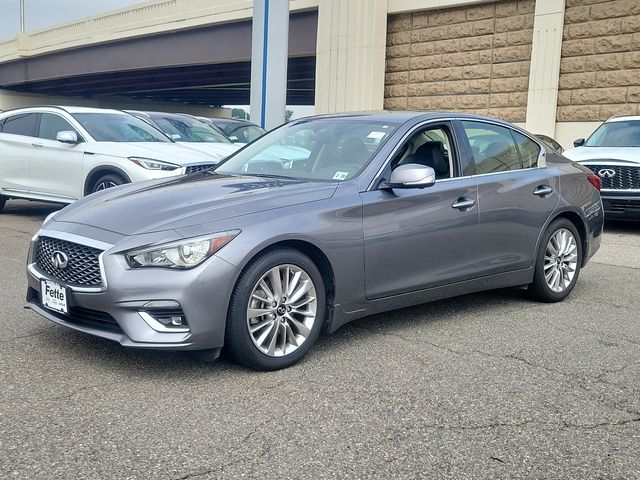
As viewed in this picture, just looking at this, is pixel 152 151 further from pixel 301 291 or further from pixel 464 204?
pixel 301 291

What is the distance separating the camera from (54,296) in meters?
4.17

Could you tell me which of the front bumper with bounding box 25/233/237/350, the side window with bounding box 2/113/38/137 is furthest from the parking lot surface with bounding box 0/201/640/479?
the side window with bounding box 2/113/38/137

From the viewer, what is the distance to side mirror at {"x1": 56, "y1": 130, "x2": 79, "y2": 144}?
10.0 metres

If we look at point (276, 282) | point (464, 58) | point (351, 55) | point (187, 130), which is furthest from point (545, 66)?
point (276, 282)

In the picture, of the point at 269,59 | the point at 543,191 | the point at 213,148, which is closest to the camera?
the point at 543,191

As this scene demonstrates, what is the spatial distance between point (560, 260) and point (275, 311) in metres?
3.01

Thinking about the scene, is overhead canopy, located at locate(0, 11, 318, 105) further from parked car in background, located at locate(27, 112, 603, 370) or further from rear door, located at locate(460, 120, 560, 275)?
parked car in background, located at locate(27, 112, 603, 370)

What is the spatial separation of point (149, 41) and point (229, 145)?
30.5 m

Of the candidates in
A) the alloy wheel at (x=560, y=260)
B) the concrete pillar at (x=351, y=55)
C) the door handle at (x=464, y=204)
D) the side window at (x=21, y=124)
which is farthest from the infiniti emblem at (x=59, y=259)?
the concrete pillar at (x=351, y=55)

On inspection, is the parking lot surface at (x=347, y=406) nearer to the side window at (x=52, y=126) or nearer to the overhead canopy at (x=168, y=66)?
the side window at (x=52, y=126)

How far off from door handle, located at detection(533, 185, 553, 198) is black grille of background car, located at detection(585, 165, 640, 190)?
5.63 metres

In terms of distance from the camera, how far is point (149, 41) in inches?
1544

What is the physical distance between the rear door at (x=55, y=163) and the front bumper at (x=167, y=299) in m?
6.60

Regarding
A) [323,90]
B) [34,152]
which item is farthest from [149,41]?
[34,152]
